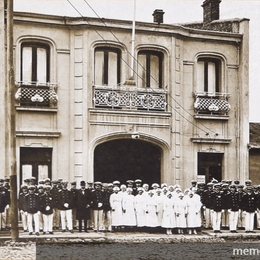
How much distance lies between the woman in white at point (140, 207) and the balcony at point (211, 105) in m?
5.04

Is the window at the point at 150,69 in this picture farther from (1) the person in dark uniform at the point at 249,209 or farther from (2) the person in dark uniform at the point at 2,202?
(2) the person in dark uniform at the point at 2,202

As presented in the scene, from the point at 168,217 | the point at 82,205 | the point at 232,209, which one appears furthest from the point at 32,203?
the point at 232,209

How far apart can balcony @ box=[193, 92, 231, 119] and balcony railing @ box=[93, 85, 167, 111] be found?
1.40m

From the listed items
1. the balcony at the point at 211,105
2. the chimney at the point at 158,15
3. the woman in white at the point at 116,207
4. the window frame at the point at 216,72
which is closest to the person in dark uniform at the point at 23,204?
the woman in white at the point at 116,207

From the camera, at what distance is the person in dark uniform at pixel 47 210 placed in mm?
19375

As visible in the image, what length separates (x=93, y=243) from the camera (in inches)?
728

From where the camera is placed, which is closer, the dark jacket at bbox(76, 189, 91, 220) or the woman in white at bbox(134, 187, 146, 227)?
the dark jacket at bbox(76, 189, 91, 220)

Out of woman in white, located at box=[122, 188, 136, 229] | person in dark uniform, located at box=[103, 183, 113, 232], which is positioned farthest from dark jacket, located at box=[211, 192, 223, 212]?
person in dark uniform, located at box=[103, 183, 113, 232]

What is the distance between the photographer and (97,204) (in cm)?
2038

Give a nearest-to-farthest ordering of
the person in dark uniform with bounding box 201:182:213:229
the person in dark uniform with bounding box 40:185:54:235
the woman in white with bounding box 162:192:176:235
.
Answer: the person in dark uniform with bounding box 40:185:54:235, the woman in white with bounding box 162:192:176:235, the person in dark uniform with bounding box 201:182:213:229

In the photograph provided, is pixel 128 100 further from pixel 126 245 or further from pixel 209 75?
pixel 126 245

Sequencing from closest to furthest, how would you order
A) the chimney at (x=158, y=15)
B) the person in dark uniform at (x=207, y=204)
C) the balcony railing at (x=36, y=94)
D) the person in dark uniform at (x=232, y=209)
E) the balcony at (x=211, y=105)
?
the person in dark uniform at (x=232, y=209)
the person in dark uniform at (x=207, y=204)
the balcony railing at (x=36, y=94)
the balcony at (x=211, y=105)
the chimney at (x=158, y=15)

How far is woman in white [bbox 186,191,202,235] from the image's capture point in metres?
20.8

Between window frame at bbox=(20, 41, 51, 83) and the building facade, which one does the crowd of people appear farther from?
window frame at bbox=(20, 41, 51, 83)
